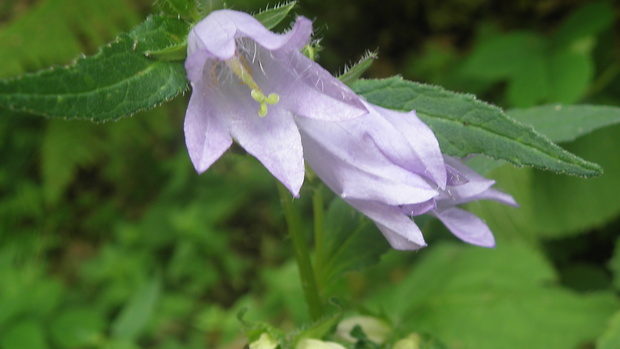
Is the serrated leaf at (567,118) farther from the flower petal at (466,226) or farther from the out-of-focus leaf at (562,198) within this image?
the out-of-focus leaf at (562,198)

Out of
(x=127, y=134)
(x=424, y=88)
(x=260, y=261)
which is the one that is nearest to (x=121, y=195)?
(x=127, y=134)

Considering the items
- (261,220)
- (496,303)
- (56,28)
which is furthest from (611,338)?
(56,28)

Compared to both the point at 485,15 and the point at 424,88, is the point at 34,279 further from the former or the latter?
the point at 485,15

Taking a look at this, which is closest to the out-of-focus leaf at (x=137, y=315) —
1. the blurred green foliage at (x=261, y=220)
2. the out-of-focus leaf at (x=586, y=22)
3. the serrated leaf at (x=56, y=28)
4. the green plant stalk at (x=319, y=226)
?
the blurred green foliage at (x=261, y=220)

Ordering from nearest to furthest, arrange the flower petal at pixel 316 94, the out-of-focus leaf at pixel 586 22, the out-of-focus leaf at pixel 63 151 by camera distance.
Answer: the flower petal at pixel 316 94 < the out-of-focus leaf at pixel 586 22 < the out-of-focus leaf at pixel 63 151

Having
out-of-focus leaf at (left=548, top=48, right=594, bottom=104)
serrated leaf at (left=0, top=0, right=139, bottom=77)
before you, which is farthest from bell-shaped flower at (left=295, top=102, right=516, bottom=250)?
serrated leaf at (left=0, top=0, right=139, bottom=77)

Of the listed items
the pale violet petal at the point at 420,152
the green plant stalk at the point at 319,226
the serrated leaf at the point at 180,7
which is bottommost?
the pale violet petal at the point at 420,152

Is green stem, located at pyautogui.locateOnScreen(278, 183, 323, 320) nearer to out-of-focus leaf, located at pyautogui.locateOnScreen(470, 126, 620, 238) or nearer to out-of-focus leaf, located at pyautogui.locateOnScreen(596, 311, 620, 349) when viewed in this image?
out-of-focus leaf, located at pyautogui.locateOnScreen(596, 311, 620, 349)
